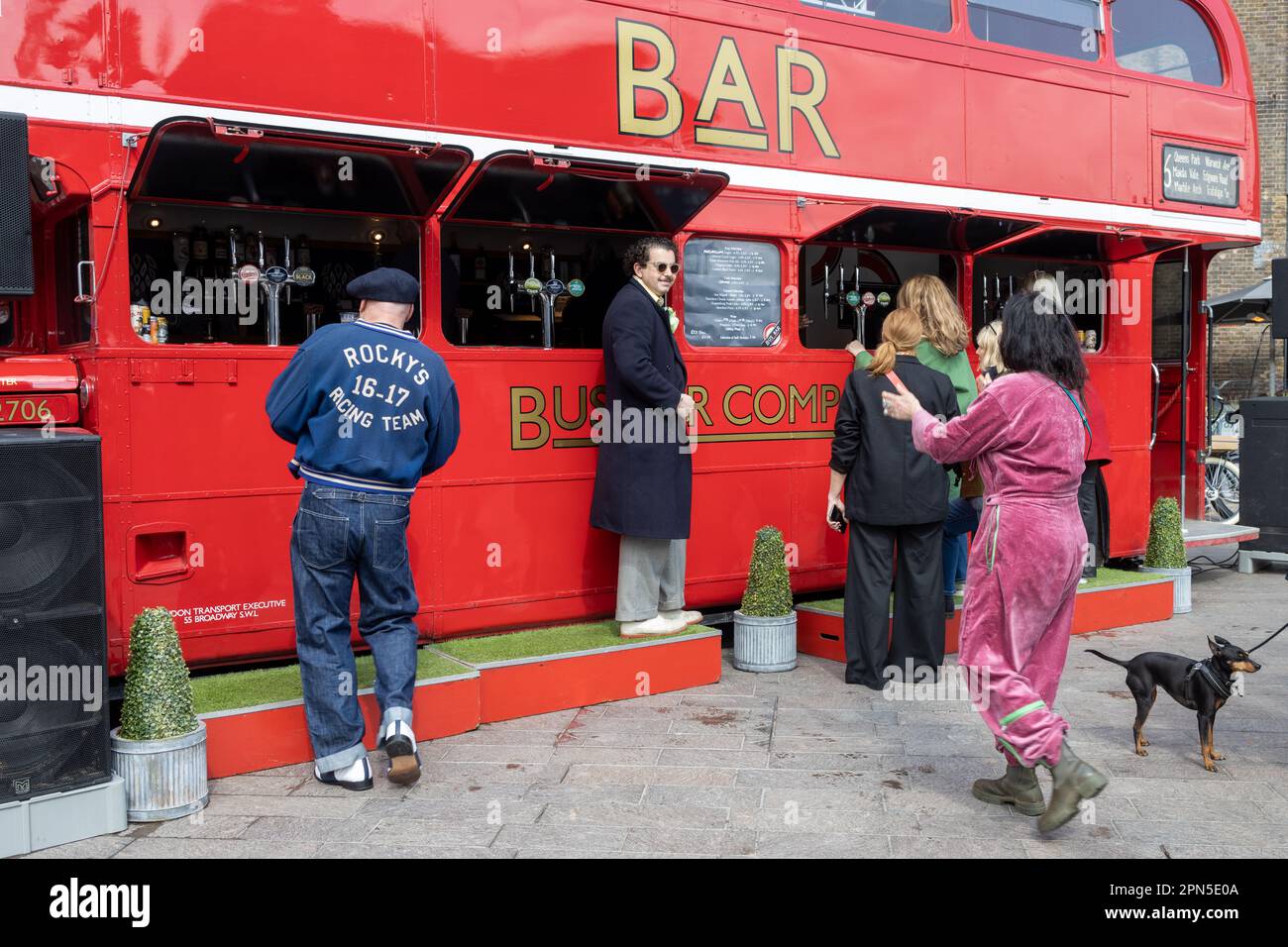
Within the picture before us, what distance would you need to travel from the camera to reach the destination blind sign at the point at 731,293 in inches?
256

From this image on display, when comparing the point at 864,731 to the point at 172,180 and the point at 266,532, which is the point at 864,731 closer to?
the point at 266,532

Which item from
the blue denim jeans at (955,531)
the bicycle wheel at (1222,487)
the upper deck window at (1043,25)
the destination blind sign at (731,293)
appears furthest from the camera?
the bicycle wheel at (1222,487)

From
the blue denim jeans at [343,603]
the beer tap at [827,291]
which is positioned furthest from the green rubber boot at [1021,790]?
the beer tap at [827,291]

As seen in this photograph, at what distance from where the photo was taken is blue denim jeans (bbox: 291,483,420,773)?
14.4 ft

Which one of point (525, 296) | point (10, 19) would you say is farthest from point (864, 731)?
point (10, 19)

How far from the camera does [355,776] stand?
4426mm

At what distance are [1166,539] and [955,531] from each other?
233 centimetres

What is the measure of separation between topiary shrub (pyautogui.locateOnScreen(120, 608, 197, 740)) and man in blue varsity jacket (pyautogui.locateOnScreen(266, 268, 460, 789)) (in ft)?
1.42

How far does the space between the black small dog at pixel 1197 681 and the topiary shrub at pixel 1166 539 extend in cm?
340

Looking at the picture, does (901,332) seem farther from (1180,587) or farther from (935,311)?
(1180,587)

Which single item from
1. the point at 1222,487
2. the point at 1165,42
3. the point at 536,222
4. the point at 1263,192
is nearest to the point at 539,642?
the point at 536,222

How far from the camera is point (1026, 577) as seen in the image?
154 inches

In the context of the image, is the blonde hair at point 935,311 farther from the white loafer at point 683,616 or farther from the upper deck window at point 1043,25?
the upper deck window at point 1043,25

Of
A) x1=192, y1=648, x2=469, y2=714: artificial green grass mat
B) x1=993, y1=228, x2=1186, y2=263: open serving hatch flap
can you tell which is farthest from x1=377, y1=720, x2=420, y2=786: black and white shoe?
x1=993, y1=228, x2=1186, y2=263: open serving hatch flap
